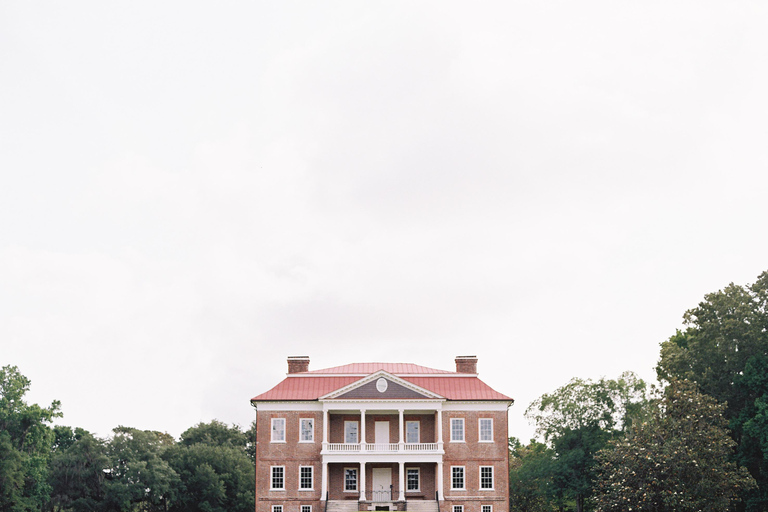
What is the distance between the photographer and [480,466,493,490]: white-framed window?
159 feet

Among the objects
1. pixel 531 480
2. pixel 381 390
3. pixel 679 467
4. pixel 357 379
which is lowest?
pixel 531 480

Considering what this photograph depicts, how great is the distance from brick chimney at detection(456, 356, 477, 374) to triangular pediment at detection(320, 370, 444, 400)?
376 centimetres

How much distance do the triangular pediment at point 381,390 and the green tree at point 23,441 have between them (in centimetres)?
1952

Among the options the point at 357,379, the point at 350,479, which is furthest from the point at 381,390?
the point at 350,479

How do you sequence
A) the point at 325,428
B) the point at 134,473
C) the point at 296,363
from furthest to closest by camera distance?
the point at 134,473
the point at 296,363
the point at 325,428

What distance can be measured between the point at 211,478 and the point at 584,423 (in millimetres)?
26650

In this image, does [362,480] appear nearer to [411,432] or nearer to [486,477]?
[411,432]

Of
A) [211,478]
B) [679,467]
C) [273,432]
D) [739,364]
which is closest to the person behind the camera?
[679,467]

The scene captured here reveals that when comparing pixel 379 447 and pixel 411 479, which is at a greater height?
pixel 379 447

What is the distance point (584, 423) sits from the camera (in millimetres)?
52688

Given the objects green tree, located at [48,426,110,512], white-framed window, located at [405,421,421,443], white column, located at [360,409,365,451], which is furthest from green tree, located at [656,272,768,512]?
green tree, located at [48,426,110,512]

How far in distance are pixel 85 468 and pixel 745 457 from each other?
40.4 m

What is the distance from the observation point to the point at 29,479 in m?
55.1

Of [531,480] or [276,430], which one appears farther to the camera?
[531,480]
